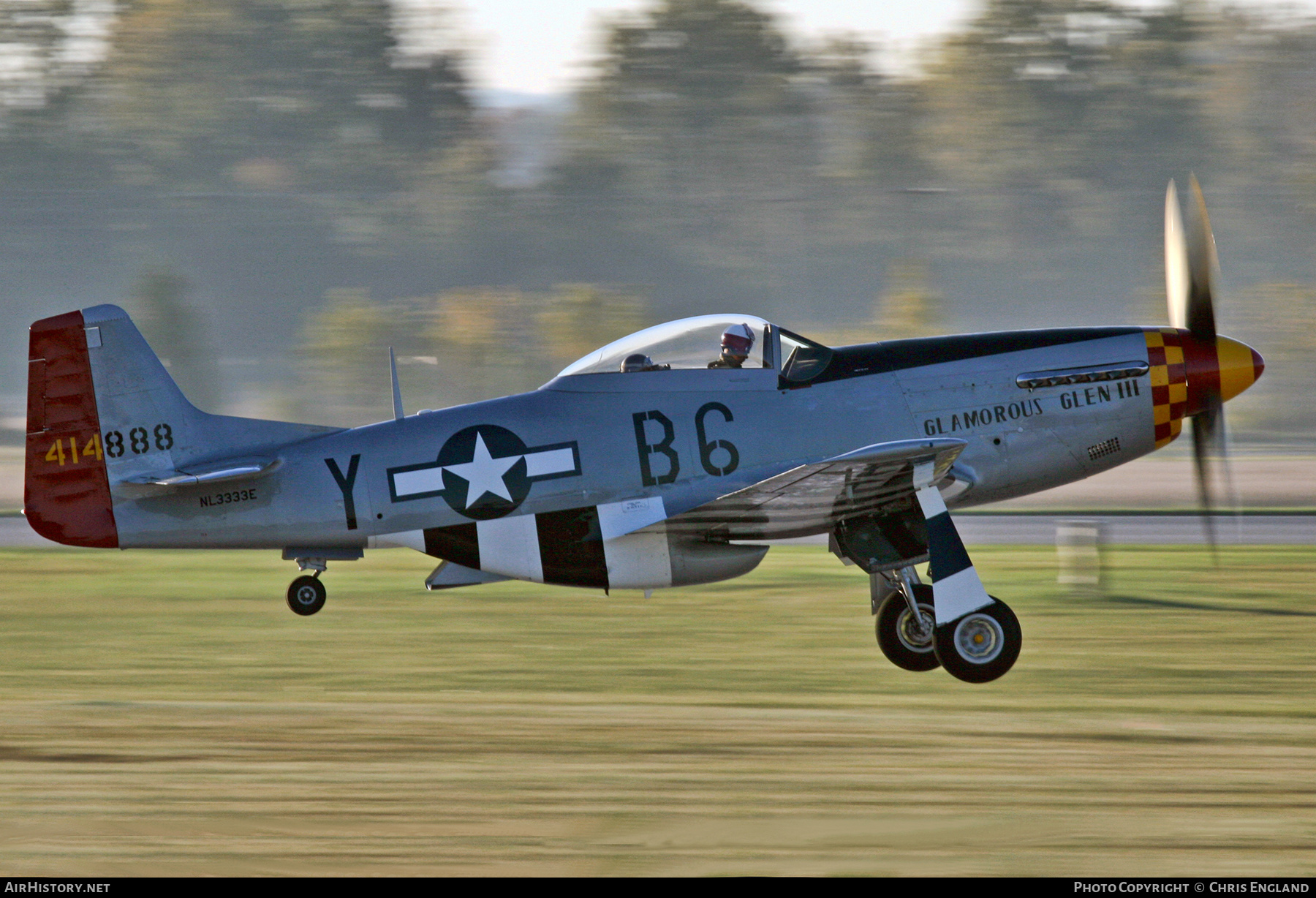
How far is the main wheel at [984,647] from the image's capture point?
8.39 metres

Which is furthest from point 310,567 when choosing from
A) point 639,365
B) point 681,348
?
point 681,348

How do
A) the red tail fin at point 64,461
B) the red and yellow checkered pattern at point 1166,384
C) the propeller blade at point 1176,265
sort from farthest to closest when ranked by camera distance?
the propeller blade at point 1176,265 → the red and yellow checkered pattern at point 1166,384 → the red tail fin at point 64,461

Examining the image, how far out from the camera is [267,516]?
28.4 feet

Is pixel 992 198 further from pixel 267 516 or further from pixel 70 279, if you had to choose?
pixel 267 516

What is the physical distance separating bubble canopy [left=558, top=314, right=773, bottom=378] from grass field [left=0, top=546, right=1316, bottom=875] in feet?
7.31

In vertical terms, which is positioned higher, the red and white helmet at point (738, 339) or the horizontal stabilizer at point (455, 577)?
the red and white helmet at point (738, 339)

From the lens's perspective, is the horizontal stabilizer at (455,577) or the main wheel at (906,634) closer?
the horizontal stabilizer at (455,577)

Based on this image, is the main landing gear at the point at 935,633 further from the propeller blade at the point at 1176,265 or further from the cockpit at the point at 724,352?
the propeller blade at the point at 1176,265

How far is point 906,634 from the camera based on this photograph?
9.14 m

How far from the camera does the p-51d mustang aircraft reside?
8578mm

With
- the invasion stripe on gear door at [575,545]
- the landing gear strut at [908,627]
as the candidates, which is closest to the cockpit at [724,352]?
the invasion stripe on gear door at [575,545]

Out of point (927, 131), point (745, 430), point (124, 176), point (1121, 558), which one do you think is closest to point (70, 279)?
point (124, 176)

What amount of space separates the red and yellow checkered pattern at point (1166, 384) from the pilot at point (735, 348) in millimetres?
2614

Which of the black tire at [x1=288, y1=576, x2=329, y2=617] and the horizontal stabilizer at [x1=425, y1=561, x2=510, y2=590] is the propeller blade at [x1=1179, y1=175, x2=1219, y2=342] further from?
the black tire at [x1=288, y1=576, x2=329, y2=617]
